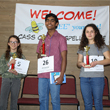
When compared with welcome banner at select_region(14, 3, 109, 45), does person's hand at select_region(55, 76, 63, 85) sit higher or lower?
lower

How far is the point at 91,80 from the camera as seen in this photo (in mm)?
2311

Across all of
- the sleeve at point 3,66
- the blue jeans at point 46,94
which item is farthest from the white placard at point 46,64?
the sleeve at point 3,66

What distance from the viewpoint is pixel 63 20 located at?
13.0 feet

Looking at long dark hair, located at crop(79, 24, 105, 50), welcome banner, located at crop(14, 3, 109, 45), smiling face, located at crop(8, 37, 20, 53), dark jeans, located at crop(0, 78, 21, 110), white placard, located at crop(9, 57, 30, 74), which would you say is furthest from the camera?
welcome banner, located at crop(14, 3, 109, 45)

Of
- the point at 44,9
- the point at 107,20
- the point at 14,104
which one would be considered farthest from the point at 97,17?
the point at 14,104

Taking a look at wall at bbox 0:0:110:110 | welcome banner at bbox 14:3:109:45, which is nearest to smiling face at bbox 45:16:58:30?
welcome banner at bbox 14:3:109:45

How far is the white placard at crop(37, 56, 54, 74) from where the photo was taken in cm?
228

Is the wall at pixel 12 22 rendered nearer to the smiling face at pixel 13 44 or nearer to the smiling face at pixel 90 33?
the smiling face at pixel 13 44

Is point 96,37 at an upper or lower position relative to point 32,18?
lower

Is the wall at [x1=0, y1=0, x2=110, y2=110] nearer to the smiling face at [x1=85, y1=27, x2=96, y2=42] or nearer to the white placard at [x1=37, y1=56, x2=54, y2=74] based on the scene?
the smiling face at [x1=85, y1=27, x2=96, y2=42]

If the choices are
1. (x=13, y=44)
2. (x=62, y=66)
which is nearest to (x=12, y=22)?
(x=13, y=44)

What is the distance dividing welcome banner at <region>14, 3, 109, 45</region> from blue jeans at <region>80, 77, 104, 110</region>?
175cm

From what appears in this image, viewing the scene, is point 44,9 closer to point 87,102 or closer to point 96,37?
point 96,37

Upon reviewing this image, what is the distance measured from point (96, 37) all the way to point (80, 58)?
45 centimetres
